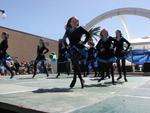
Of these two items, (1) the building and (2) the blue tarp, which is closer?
(2) the blue tarp

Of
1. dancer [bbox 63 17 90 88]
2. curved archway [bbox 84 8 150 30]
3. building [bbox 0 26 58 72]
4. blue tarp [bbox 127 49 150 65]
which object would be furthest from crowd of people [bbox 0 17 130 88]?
curved archway [bbox 84 8 150 30]

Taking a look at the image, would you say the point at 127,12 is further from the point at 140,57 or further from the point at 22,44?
the point at 140,57

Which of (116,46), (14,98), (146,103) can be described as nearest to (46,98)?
(14,98)

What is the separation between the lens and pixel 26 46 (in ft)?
117

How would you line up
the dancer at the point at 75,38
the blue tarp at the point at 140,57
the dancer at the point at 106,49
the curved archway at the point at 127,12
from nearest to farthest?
1. the dancer at the point at 75,38
2. the dancer at the point at 106,49
3. the blue tarp at the point at 140,57
4. the curved archway at the point at 127,12

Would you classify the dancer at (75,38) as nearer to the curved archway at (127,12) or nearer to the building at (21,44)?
the building at (21,44)

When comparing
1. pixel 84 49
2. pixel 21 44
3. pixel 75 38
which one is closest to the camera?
pixel 75 38

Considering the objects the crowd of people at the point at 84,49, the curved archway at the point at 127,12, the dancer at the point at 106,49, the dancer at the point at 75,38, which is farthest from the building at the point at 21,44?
the dancer at the point at 75,38

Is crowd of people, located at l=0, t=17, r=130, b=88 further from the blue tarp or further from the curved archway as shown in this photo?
the curved archway

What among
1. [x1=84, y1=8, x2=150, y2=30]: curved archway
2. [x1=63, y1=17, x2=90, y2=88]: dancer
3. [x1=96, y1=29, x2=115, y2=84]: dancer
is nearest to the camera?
[x1=63, y1=17, x2=90, y2=88]: dancer

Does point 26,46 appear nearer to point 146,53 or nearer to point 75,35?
point 146,53

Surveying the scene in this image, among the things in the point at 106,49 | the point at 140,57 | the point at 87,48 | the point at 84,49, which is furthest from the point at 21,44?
the point at 84,49

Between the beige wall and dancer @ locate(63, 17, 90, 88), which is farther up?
the beige wall

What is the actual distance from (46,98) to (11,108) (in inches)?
32.2
